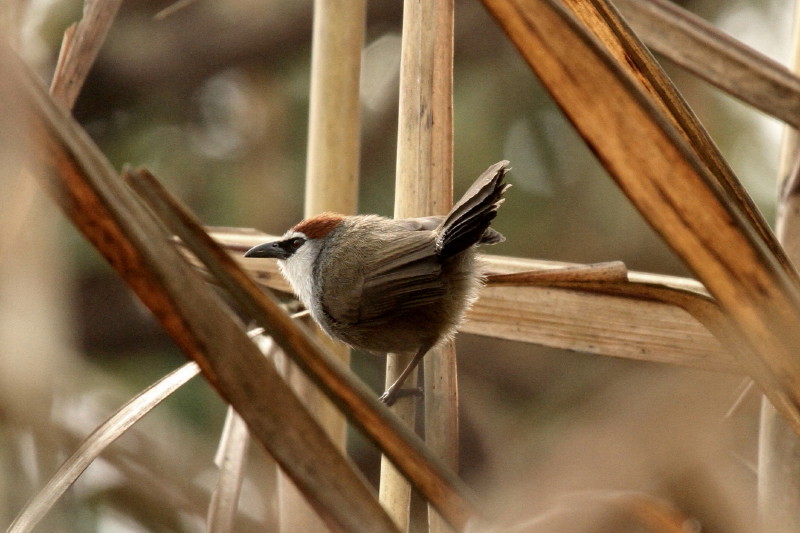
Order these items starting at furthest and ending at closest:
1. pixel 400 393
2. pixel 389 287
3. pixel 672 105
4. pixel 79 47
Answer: pixel 389 287
pixel 400 393
pixel 79 47
pixel 672 105

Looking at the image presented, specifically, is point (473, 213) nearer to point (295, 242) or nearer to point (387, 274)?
point (387, 274)

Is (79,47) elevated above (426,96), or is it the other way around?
(79,47)

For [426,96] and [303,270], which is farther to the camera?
[303,270]

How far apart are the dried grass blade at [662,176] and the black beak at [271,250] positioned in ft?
5.89

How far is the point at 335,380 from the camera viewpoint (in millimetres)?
1406

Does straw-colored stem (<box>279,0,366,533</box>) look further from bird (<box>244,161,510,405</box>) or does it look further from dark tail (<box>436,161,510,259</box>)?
dark tail (<box>436,161,510,259</box>)

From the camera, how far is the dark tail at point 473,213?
8.25 feet

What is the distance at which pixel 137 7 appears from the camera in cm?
496

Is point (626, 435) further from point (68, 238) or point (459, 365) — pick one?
point (68, 238)

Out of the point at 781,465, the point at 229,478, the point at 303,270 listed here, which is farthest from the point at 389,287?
the point at 781,465

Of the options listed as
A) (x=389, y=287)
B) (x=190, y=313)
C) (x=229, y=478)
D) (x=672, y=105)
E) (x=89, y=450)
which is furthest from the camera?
(x=389, y=287)

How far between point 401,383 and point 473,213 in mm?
614

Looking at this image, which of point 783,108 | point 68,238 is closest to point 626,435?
point 783,108

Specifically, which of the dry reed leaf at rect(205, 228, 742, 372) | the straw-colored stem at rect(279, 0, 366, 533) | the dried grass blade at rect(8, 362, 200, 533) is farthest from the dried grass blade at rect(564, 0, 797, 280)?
the straw-colored stem at rect(279, 0, 366, 533)
